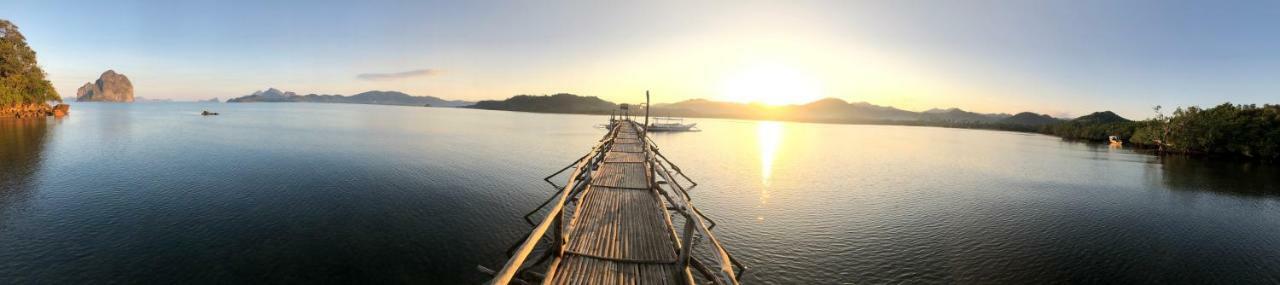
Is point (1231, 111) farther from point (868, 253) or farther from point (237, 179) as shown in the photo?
point (237, 179)

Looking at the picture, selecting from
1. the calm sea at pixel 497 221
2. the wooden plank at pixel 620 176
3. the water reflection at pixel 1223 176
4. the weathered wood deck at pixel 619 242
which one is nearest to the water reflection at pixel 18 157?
the calm sea at pixel 497 221

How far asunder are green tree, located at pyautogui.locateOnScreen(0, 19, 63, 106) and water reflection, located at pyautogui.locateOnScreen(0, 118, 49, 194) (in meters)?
37.5

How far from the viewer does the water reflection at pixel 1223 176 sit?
34906 mm

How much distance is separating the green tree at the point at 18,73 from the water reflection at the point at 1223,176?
150m

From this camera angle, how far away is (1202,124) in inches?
2505

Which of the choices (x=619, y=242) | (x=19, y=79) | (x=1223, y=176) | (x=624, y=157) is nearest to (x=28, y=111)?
(x=19, y=79)

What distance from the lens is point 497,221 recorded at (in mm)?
20594

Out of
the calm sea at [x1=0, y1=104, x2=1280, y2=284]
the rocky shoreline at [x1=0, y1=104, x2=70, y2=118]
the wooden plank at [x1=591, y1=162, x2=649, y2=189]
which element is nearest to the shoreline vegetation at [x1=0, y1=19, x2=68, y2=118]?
the rocky shoreline at [x1=0, y1=104, x2=70, y2=118]

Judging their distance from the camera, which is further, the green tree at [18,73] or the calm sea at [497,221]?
the green tree at [18,73]

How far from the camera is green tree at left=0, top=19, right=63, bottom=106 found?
75625 mm

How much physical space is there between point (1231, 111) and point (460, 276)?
322ft

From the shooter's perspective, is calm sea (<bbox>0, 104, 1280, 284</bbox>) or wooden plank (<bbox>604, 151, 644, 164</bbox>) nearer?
calm sea (<bbox>0, 104, 1280, 284</bbox>)

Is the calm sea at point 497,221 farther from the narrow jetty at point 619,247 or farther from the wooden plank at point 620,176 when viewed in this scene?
the wooden plank at point 620,176

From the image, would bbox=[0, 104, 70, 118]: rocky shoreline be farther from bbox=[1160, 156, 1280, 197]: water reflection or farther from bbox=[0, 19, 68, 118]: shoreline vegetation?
bbox=[1160, 156, 1280, 197]: water reflection
